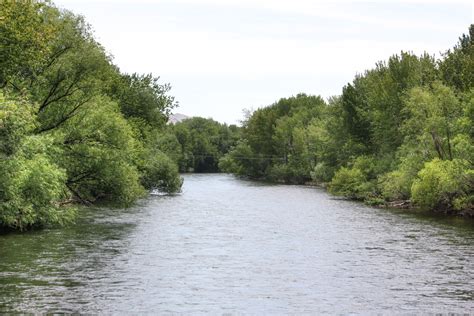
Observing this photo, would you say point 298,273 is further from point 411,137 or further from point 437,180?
point 411,137

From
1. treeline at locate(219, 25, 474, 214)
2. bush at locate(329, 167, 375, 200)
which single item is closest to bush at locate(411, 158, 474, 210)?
treeline at locate(219, 25, 474, 214)

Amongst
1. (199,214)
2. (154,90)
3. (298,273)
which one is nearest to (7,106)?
(298,273)

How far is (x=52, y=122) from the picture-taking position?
45.0m

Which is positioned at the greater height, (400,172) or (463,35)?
(463,35)

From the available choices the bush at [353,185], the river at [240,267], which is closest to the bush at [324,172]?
the bush at [353,185]

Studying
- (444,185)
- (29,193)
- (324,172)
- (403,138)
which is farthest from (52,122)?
(324,172)

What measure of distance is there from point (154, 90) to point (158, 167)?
14.5 m

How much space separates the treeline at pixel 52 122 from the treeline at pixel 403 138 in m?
25.4

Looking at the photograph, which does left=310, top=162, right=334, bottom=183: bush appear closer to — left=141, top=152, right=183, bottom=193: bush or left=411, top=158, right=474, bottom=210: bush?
left=141, top=152, right=183, bottom=193: bush

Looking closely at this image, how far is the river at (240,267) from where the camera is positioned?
21.0 meters

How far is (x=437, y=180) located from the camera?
5259 cm

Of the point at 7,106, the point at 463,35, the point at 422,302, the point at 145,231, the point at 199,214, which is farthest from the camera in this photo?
the point at 463,35

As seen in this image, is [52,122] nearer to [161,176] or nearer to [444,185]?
[444,185]

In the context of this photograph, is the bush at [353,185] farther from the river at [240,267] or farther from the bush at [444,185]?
the river at [240,267]
